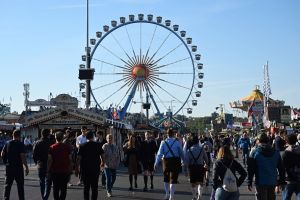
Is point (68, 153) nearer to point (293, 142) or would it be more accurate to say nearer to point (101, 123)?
point (293, 142)

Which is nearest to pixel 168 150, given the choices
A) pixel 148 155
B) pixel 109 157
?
pixel 109 157

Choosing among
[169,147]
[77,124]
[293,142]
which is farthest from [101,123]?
[293,142]

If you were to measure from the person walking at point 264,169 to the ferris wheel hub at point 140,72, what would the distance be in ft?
124

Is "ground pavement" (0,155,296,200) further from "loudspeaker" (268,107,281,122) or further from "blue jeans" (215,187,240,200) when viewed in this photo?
"loudspeaker" (268,107,281,122)

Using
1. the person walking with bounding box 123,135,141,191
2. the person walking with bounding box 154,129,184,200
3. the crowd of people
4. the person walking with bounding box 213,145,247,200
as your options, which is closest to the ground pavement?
the crowd of people

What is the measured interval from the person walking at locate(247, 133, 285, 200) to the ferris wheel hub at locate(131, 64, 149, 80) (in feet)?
124

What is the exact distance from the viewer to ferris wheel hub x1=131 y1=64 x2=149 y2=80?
47.4 meters

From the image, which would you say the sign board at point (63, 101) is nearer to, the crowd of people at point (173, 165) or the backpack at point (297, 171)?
the crowd of people at point (173, 165)

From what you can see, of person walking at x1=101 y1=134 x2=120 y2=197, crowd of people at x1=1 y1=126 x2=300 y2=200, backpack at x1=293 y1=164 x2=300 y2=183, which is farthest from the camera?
person walking at x1=101 y1=134 x2=120 y2=197

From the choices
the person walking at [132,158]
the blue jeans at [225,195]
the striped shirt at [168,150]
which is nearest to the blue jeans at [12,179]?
the striped shirt at [168,150]

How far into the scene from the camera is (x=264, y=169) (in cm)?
958

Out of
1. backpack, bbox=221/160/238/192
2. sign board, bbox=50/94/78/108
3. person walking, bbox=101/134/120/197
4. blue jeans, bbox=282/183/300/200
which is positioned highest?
sign board, bbox=50/94/78/108

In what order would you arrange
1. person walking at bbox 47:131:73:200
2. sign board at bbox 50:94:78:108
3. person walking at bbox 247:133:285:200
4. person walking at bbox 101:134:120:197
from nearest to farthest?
1. person walking at bbox 247:133:285:200
2. person walking at bbox 47:131:73:200
3. person walking at bbox 101:134:120:197
4. sign board at bbox 50:94:78:108

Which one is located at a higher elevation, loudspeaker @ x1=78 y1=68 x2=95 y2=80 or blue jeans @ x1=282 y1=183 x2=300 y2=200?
loudspeaker @ x1=78 y1=68 x2=95 y2=80
